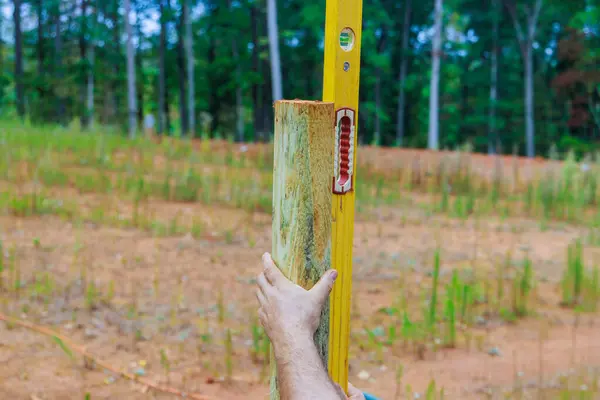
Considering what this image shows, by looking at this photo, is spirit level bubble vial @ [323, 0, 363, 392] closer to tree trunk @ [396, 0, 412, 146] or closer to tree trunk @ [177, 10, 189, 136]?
tree trunk @ [396, 0, 412, 146]

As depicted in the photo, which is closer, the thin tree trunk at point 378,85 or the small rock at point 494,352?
the small rock at point 494,352

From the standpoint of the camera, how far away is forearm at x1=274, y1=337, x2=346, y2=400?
148cm

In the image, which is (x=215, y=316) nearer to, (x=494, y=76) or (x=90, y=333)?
(x=90, y=333)

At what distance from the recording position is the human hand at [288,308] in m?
1.58

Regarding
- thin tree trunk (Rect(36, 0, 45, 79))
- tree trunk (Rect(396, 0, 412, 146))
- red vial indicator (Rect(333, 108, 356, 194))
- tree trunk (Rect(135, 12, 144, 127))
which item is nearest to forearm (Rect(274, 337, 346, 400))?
red vial indicator (Rect(333, 108, 356, 194))

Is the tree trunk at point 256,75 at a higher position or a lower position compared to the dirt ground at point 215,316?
higher

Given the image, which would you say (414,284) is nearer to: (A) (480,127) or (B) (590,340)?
(B) (590,340)

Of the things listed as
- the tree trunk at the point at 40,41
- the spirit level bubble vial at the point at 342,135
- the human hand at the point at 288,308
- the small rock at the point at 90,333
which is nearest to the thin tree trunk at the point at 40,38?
the tree trunk at the point at 40,41

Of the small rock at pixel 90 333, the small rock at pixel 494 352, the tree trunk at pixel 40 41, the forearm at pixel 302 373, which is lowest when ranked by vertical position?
the small rock at pixel 494 352

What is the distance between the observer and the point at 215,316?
4.81 meters

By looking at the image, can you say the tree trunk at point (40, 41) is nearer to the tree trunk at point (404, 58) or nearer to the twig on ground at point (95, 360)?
the tree trunk at point (404, 58)

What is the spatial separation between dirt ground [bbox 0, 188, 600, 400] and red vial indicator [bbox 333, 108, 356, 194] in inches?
87.4

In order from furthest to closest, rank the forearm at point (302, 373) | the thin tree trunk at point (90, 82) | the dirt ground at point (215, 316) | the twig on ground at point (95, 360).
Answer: the thin tree trunk at point (90, 82), the dirt ground at point (215, 316), the twig on ground at point (95, 360), the forearm at point (302, 373)

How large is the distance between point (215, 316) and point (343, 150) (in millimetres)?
3231
